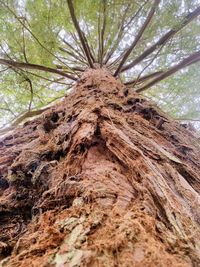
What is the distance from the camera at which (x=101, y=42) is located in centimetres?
410

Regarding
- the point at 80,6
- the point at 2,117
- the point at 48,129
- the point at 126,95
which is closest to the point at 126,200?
the point at 48,129

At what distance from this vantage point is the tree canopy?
310 centimetres

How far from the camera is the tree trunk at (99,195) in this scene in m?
0.79

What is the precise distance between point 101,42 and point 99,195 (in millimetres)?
3401

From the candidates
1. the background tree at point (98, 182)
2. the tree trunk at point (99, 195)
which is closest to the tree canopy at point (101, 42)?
the background tree at point (98, 182)

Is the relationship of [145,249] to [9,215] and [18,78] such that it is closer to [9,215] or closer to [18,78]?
[9,215]

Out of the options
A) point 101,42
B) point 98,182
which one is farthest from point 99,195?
point 101,42

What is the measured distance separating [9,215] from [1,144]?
0.84m

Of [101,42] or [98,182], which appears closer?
[98,182]

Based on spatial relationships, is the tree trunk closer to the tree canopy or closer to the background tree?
the background tree

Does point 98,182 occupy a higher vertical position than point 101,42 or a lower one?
lower

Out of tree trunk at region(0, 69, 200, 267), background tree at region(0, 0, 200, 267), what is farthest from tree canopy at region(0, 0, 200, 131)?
tree trunk at region(0, 69, 200, 267)

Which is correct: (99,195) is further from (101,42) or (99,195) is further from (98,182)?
(101,42)

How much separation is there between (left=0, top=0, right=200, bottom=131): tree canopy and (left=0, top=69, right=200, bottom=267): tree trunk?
50.9 inches
